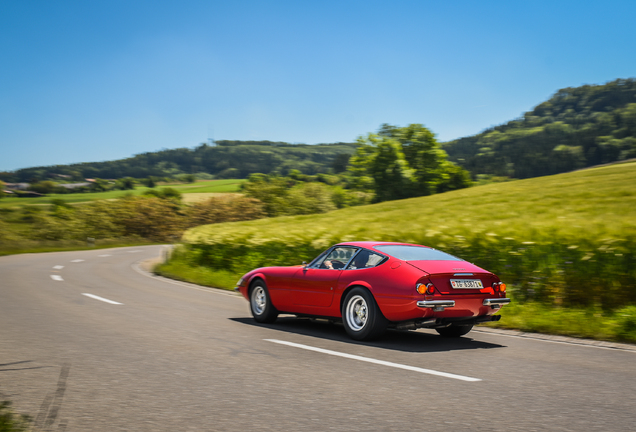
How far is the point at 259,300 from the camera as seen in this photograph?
9281 mm

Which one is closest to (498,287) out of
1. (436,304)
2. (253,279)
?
(436,304)

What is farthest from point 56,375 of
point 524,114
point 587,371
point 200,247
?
point 524,114

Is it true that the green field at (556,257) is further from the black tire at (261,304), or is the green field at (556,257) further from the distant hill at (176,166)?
the distant hill at (176,166)

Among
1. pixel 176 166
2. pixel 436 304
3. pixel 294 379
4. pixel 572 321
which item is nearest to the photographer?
pixel 294 379

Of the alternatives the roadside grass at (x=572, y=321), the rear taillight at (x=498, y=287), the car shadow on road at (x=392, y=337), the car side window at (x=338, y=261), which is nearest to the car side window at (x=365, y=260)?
the car side window at (x=338, y=261)

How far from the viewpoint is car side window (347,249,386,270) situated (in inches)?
296

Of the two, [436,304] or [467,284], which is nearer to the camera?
[436,304]

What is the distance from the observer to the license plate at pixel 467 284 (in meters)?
7.02

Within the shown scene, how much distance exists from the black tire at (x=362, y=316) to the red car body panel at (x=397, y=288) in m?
0.09

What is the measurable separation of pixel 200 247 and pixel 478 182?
82143 millimetres

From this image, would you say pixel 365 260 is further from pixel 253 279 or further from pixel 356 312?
pixel 253 279

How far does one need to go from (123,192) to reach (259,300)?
288 ft

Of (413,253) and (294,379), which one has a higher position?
(413,253)

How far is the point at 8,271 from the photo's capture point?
2150 cm
